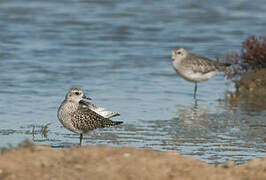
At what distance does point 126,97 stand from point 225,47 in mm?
6658

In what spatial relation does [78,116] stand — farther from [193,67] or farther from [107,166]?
[193,67]

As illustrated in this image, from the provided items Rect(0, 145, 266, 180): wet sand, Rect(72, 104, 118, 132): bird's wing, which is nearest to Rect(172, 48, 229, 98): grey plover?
Rect(72, 104, 118, 132): bird's wing

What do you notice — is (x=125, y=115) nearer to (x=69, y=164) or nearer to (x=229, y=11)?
(x=69, y=164)

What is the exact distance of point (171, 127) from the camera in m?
12.2

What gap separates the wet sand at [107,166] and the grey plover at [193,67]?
826cm

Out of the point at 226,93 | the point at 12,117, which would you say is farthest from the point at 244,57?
the point at 12,117


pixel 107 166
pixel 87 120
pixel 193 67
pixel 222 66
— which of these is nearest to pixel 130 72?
pixel 193 67

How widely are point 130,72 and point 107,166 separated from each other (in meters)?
9.66

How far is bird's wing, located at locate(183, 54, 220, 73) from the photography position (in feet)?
52.7

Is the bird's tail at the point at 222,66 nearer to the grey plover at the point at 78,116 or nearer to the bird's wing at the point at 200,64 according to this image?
the bird's wing at the point at 200,64

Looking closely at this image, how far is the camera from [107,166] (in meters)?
7.25

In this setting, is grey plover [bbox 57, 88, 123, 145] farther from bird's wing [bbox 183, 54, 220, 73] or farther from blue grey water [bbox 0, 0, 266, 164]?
bird's wing [bbox 183, 54, 220, 73]

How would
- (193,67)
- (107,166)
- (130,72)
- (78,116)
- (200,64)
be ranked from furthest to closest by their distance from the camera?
(130,72)
(200,64)
(193,67)
(78,116)
(107,166)

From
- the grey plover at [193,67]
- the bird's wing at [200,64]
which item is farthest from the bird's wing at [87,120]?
the bird's wing at [200,64]
